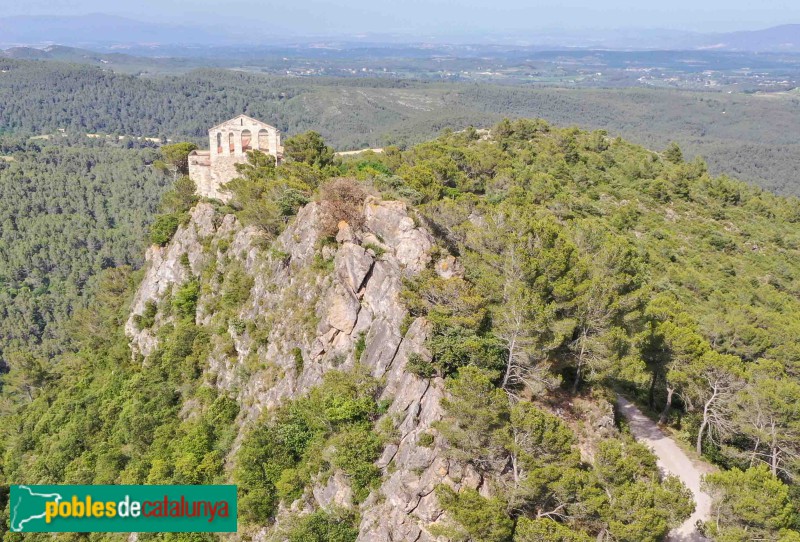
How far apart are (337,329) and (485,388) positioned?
30.8 feet

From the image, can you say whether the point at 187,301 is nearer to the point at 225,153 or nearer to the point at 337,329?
the point at 225,153

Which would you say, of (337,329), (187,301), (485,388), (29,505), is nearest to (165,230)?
(187,301)

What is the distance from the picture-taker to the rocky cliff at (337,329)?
18.8 meters

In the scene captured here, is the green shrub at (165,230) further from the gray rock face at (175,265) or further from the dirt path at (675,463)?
the dirt path at (675,463)

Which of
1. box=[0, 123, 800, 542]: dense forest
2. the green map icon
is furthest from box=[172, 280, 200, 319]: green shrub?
the green map icon

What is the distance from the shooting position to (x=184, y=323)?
35062 mm

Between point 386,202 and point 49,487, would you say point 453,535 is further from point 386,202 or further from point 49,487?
point 49,487

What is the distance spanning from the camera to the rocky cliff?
18.8 metres

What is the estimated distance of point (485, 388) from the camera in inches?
693

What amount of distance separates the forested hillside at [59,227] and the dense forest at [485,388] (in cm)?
5229

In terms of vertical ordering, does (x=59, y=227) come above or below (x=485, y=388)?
below

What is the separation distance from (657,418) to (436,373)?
1384 cm

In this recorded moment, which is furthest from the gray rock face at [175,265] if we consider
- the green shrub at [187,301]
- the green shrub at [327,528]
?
the green shrub at [327,528]

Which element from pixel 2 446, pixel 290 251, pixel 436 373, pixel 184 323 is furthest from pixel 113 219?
pixel 436 373
